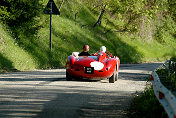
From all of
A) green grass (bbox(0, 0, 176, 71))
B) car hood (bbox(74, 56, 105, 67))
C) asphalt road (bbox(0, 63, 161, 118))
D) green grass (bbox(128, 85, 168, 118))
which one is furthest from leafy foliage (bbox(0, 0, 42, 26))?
green grass (bbox(128, 85, 168, 118))

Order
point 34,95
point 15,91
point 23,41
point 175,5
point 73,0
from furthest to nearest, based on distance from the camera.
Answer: point 175,5
point 73,0
point 23,41
point 15,91
point 34,95

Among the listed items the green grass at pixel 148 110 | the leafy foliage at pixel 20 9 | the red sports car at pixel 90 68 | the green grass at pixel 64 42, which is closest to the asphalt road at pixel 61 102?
the green grass at pixel 148 110

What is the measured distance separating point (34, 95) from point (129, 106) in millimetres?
2232

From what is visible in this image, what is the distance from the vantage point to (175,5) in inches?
2275

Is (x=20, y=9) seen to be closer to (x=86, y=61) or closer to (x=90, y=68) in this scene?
(x=86, y=61)

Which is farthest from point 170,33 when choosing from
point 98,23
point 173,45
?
point 98,23

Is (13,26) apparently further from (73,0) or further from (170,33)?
(170,33)

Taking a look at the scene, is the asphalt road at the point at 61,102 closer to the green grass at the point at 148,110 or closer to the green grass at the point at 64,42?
the green grass at the point at 148,110

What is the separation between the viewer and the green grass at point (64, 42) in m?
21.2

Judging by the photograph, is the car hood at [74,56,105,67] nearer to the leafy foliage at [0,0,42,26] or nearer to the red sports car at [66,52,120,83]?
the red sports car at [66,52,120,83]

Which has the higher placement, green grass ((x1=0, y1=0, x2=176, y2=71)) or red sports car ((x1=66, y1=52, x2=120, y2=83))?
green grass ((x1=0, y1=0, x2=176, y2=71))

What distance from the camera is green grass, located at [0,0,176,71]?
21.2 metres

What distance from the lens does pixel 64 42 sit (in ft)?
94.8

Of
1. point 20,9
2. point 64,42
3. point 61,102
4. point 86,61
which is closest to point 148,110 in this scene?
point 61,102
